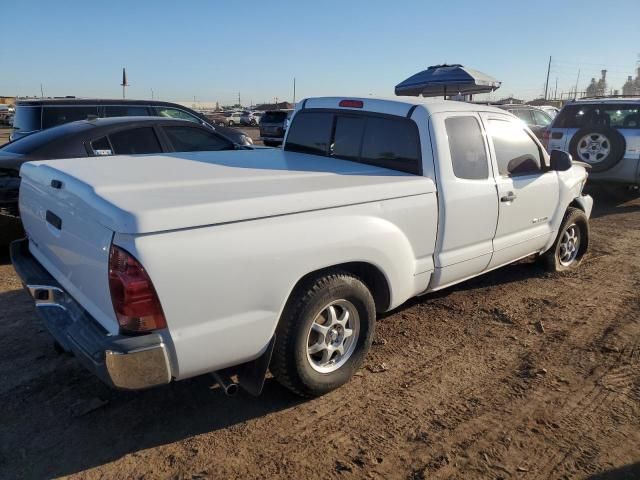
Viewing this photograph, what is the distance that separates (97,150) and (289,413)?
4.13 metres

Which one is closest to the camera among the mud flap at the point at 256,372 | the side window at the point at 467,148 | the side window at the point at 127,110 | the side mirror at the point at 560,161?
the mud flap at the point at 256,372

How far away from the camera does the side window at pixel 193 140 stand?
632cm

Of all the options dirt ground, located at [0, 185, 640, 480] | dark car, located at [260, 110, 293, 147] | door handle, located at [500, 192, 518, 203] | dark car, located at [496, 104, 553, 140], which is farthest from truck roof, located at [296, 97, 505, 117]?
dark car, located at [260, 110, 293, 147]

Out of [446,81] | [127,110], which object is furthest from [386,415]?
[446,81]

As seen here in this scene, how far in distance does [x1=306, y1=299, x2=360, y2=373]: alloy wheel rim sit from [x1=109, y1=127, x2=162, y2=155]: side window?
153 inches

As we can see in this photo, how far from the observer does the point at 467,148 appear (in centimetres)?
392

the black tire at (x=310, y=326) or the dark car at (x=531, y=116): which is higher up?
the dark car at (x=531, y=116)

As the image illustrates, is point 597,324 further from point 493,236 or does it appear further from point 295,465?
point 295,465

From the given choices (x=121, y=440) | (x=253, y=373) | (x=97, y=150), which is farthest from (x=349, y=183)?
(x=97, y=150)

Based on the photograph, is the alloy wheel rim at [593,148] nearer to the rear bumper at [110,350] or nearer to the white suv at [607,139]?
the white suv at [607,139]

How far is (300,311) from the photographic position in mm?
2857

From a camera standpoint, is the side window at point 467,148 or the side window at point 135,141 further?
the side window at point 135,141

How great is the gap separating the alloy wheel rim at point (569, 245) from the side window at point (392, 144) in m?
2.63

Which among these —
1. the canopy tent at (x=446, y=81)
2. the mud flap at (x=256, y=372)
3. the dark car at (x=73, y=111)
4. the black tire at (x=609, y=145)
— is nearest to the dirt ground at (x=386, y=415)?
the mud flap at (x=256, y=372)
